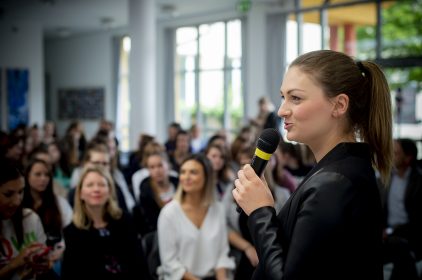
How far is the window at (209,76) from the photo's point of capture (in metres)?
10.8

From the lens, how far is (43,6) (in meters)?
10.2

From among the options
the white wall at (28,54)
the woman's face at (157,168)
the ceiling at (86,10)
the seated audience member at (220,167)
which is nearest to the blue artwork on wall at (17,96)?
the white wall at (28,54)

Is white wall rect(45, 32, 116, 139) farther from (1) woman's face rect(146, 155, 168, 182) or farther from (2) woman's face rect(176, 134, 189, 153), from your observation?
(1) woman's face rect(146, 155, 168, 182)

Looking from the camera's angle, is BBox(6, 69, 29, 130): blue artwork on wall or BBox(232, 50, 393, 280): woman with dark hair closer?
BBox(232, 50, 393, 280): woman with dark hair

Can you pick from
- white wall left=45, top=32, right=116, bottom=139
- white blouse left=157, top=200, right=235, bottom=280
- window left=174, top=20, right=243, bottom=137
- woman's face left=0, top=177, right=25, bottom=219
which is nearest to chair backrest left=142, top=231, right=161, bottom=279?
white blouse left=157, top=200, right=235, bottom=280

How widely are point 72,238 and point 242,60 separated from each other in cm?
823

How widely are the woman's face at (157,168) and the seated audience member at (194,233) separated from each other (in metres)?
0.94

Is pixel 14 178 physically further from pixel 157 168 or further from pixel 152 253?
pixel 157 168

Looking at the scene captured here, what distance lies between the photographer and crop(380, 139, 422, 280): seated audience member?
3.77 m

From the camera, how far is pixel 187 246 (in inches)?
118

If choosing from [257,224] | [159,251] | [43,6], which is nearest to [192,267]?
[159,251]

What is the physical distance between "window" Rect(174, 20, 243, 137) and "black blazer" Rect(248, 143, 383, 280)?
9.61 m

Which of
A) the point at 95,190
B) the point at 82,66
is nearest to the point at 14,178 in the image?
the point at 95,190

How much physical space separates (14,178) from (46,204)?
97 cm
